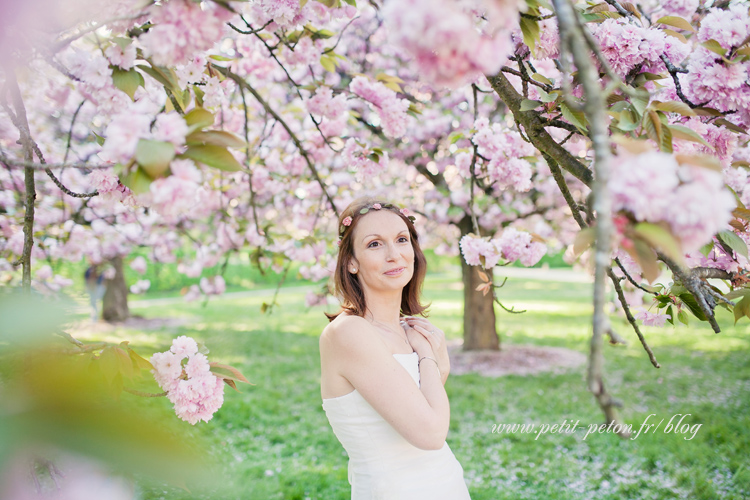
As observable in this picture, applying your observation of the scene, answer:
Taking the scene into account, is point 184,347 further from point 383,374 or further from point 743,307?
point 743,307

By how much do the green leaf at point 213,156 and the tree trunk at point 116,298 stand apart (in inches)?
408

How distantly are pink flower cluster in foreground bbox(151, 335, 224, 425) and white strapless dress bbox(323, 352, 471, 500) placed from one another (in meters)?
0.44

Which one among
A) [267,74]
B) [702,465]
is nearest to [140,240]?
[267,74]

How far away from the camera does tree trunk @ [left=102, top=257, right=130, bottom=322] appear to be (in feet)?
32.9

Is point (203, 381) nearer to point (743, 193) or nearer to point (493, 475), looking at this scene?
point (743, 193)

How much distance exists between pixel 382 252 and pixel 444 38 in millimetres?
1234

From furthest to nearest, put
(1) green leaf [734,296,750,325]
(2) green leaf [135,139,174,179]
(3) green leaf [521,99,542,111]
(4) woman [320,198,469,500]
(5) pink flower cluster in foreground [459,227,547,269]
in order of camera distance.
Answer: (5) pink flower cluster in foreground [459,227,547,269] < (4) woman [320,198,469,500] < (1) green leaf [734,296,750,325] < (3) green leaf [521,99,542,111] < (2) green leaf [135,139,174,179]

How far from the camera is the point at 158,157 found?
2.59ft

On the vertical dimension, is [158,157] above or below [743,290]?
above

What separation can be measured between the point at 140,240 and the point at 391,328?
737 cm

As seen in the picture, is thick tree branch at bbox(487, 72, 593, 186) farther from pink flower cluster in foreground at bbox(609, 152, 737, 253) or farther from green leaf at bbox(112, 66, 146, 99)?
green leaf at bbox(112, 66, 146, 99)

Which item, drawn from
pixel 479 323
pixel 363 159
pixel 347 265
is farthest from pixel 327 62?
pixel 479 323

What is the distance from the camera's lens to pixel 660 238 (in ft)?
2.01

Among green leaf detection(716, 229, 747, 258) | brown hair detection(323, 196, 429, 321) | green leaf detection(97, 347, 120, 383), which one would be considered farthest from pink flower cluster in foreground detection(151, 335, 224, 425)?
green leaf detection(716, 229, 747, 258)
